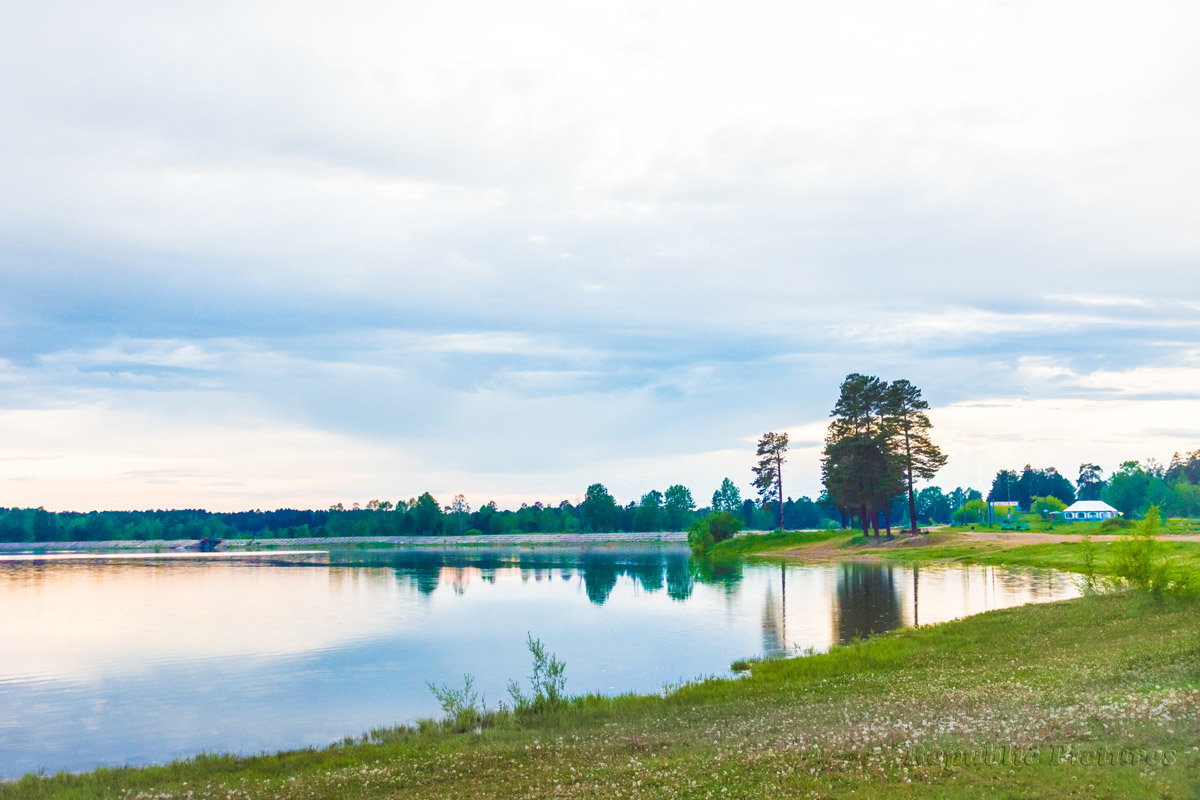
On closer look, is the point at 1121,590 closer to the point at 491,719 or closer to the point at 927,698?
the point at 927,698

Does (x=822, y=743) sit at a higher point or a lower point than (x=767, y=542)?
higher

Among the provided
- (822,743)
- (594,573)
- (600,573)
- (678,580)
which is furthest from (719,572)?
(822,743)

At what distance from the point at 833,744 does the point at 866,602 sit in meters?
43.8

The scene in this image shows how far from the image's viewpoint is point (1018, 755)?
1498 centimetres

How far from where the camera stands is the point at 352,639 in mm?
47531

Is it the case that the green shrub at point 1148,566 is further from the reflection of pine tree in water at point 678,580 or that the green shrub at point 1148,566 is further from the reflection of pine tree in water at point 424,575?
the reflection of pine tree in water at point 424,575

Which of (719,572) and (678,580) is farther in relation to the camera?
(719,572)

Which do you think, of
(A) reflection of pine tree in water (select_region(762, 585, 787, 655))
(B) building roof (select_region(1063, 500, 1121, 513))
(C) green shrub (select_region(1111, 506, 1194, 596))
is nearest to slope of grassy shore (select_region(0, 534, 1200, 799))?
(C) green shrub (select_region(1111, 506, 1194, 596))

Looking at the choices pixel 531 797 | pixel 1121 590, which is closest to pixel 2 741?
pixel 531 797

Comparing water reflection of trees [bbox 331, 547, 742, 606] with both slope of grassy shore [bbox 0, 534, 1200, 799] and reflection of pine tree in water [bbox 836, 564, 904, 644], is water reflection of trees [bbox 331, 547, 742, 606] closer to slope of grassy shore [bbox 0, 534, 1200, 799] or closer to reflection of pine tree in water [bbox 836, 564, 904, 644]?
reflection of pine tree in water [bbox 836, 564, 904, 644]

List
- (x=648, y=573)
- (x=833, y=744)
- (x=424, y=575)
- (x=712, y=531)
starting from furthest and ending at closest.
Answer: (x=712, y=531), (x=424, y=575), (x=648, y=573), (x=833, y=744)

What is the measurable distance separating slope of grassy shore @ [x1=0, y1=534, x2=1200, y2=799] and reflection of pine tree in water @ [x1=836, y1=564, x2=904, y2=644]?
15.2 meters

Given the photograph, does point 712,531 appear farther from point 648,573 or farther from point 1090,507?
point 1090,507

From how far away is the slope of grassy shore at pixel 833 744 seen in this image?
14.3 meters
